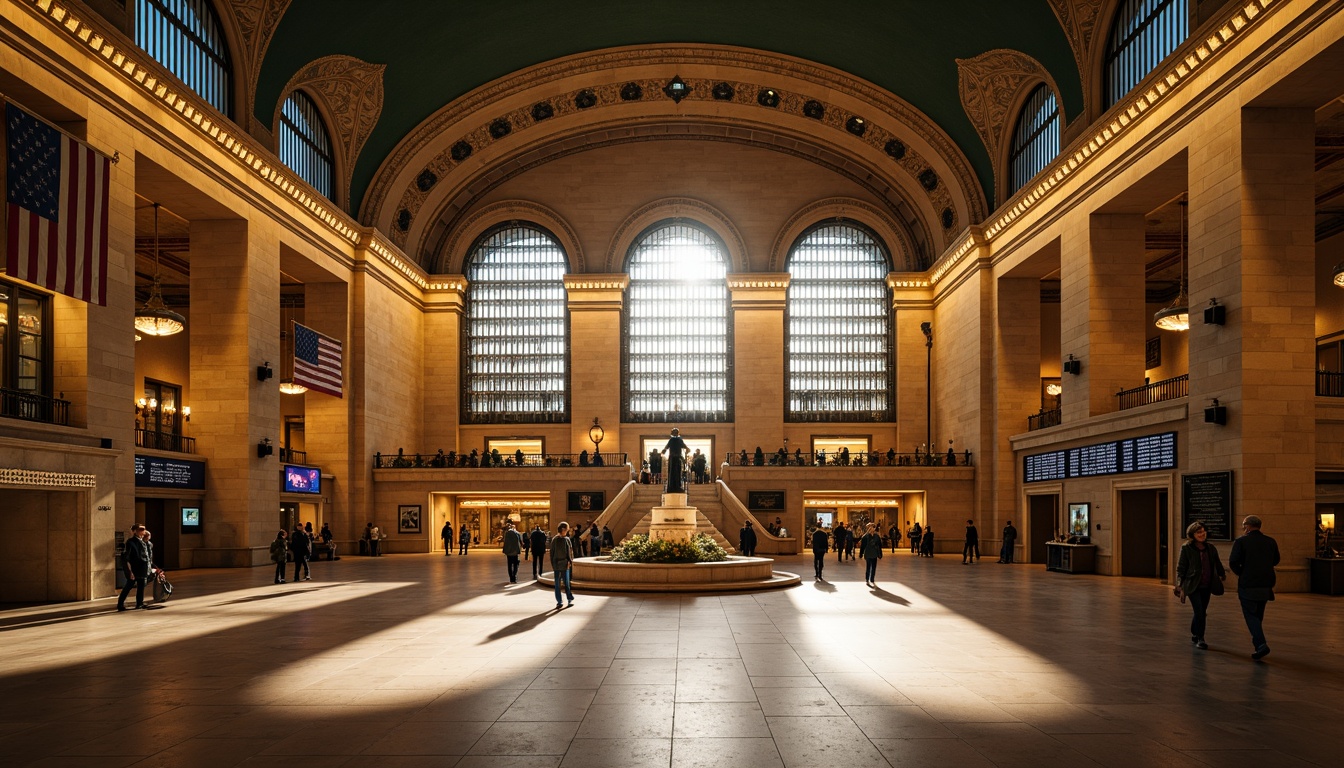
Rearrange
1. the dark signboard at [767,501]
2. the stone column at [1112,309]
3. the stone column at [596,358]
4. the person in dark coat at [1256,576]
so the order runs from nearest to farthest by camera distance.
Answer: the person in dark coat at [1256,576] → the stone column at [1112,309] → the dark signboard at [767,501] → the stone column at [596,358]

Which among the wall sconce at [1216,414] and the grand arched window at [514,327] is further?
the grand arched window at [514,327]

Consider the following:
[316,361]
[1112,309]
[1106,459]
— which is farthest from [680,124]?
[1106,459]

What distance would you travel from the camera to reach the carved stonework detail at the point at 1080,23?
23.9 meters

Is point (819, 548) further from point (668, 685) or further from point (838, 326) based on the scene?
point (838, 326)

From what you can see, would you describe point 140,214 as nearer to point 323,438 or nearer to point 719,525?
point 323,438

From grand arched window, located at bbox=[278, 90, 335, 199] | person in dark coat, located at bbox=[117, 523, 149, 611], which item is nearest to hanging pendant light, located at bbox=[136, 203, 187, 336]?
person in dark coat, located at bbox=[117, 523, 149, 611]

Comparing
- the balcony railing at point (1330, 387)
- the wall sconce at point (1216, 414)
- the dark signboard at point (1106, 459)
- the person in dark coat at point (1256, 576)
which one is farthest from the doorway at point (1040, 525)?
the person in dark coat at point (1256, 576)

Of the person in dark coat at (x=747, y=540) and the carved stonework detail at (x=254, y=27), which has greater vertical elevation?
the carved stonework detail at (x=254, y=27)

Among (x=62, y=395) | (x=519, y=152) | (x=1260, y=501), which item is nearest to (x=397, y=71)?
(x=519, y=152)

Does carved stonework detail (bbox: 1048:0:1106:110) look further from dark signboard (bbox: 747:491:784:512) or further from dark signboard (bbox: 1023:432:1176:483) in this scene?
dark signboard (bbox: 747:491:784:512)

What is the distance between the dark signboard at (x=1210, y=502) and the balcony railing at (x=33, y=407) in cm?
2027

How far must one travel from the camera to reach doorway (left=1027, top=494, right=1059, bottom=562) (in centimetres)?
2858

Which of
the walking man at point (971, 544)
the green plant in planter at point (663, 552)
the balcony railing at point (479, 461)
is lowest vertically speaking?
the walking man at point (971, 544)

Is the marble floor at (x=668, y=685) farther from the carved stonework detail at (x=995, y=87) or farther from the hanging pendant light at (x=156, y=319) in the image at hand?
the carved stonework detail at (x=995, y=87)
